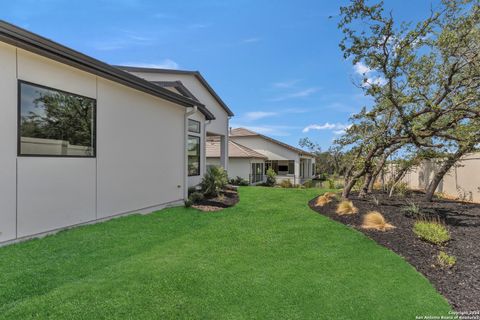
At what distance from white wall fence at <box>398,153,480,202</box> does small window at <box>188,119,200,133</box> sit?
10347mm

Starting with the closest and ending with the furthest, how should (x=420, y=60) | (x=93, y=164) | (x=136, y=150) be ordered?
(x=93, y=164) < (x=136, y=150) < (x=420, y=60)

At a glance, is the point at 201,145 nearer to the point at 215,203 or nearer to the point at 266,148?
the point at 215,203

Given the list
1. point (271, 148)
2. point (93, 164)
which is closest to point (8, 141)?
point (93, 164)

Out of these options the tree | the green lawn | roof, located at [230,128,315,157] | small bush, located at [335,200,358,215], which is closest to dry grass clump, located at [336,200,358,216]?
small bush, located at [335,200,358,215]

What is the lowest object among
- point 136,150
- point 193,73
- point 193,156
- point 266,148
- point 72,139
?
point 193,156

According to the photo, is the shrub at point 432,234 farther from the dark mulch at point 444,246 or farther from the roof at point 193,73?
the roof at point 193,73

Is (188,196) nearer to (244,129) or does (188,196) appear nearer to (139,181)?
(139,181)

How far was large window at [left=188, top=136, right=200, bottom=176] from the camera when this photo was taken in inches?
465

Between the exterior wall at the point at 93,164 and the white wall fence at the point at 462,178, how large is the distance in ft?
36.8

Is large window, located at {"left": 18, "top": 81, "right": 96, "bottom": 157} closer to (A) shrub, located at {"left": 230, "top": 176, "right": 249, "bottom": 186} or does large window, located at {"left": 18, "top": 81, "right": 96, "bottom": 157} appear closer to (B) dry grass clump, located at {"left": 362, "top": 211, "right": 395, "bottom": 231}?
(B) dry grass clump, located at {"left": 362, "top": 211, "right": 395, "bottom": 231}

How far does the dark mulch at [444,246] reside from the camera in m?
4.16

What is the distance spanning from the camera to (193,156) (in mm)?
12172

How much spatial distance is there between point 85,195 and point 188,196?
4779 mm

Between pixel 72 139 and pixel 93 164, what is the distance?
2.39 ft
